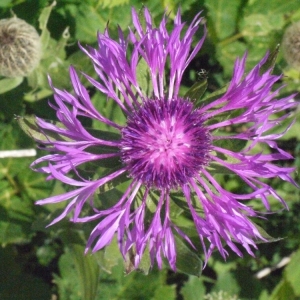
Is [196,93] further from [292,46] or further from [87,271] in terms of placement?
[87,271]

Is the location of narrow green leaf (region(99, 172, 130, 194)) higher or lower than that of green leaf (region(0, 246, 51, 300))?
higher

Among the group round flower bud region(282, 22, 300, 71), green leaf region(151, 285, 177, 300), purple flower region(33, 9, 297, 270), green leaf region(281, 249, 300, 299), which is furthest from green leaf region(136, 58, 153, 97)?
green leaf region(281, 249, 300, 299)

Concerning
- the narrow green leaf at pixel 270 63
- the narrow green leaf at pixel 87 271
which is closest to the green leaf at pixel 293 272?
the narrow green leaf at pixel 87 271

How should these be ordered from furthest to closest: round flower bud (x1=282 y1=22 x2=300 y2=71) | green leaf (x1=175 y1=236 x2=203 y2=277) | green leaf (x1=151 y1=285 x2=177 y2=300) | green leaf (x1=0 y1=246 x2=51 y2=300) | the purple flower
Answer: green leaf (x1=0 y1=246 x2=51 y2=300)
green leaf (x1=151 y1=285 x2=177 y2=300)
round flower bud (x1=282 y1=22 x2=300 y2=71)
green leaf (x1=175 y1=236 x2=203 y2=277)
the purple flower

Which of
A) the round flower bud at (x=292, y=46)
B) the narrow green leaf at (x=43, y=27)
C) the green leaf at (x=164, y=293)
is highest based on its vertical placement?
the round flower bud at (x=292, y=46)

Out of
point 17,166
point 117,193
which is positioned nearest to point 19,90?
point 17,166

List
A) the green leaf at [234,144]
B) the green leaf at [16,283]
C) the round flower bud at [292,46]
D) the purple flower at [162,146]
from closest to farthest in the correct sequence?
the purple flower at [162,146] < the green leaf at [234,144] < the round flower bud at [292,46] < the green leaf at [16,283]

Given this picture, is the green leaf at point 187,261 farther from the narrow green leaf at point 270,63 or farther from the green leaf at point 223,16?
the green leaf at point 223,16

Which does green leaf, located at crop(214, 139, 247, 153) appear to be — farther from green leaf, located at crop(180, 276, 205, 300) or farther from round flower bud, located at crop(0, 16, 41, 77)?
green leaf, located at crop(180, 276, 205, 300)
